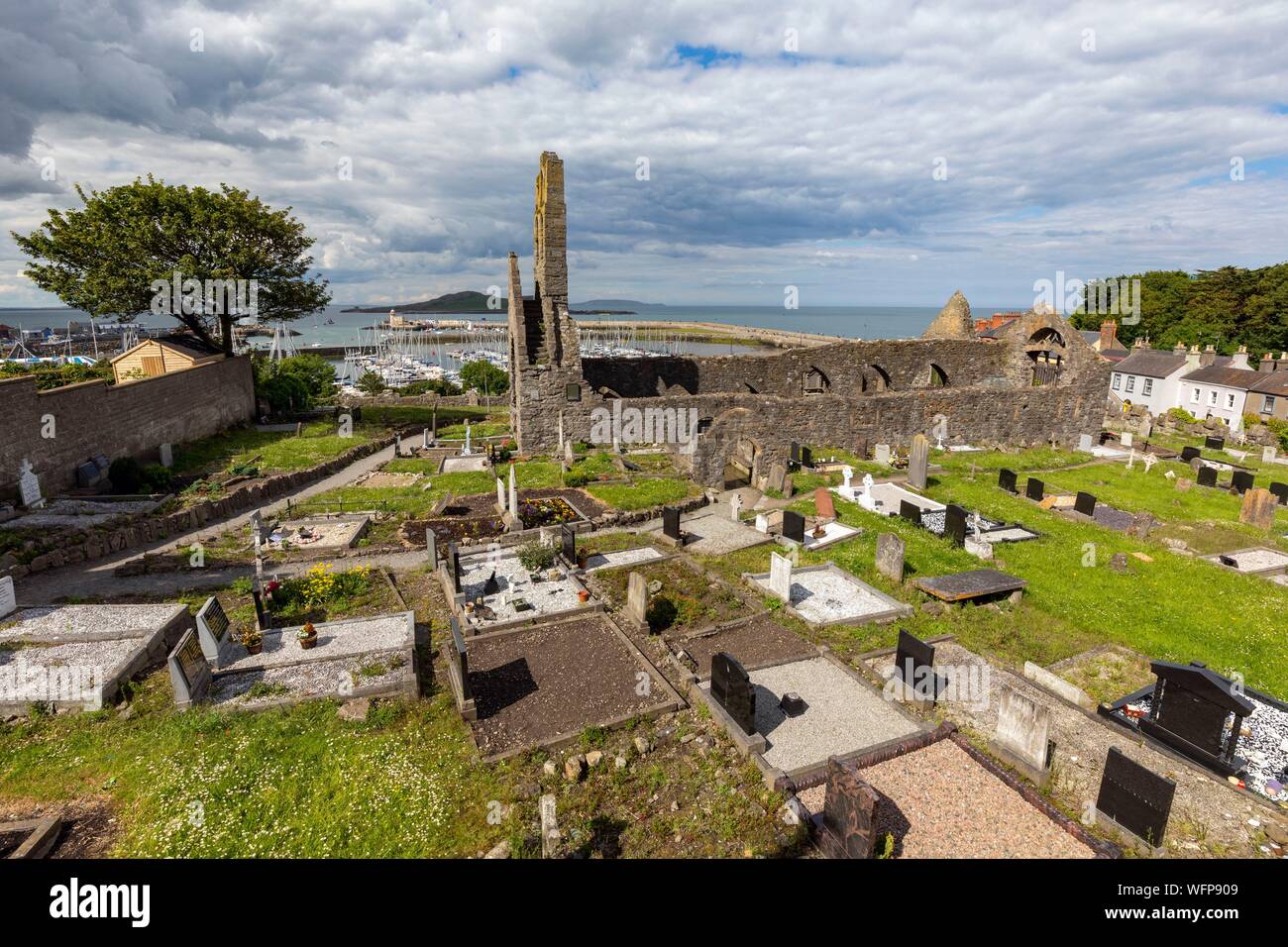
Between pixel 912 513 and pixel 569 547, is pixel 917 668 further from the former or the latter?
pixel 912 513

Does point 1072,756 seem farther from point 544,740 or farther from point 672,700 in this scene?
point 544,740

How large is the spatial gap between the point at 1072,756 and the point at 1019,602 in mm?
5283

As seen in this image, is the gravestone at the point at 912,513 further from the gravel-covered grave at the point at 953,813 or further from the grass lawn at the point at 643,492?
the gravel-covered grave at the point at 953,813

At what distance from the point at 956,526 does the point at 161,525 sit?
841 inches

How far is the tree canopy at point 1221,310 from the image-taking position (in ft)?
193

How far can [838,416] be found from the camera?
89.1ft

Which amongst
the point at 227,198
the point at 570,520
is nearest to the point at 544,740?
the point at 570,520

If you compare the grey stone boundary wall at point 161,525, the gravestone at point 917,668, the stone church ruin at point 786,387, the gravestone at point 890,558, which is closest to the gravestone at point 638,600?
the gravestone at point 917,668

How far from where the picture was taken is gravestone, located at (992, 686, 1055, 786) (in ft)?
27.0

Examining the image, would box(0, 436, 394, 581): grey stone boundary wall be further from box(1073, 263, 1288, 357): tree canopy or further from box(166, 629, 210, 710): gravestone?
box(1073, 263, 1288, 357): tree canopy

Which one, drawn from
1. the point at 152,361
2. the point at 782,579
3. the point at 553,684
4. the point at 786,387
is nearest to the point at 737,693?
the point at 553,684

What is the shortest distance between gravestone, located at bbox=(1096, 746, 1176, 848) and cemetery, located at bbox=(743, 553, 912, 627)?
208 inches

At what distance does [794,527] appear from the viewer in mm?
16547

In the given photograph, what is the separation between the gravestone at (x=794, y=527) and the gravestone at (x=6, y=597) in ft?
54.6
